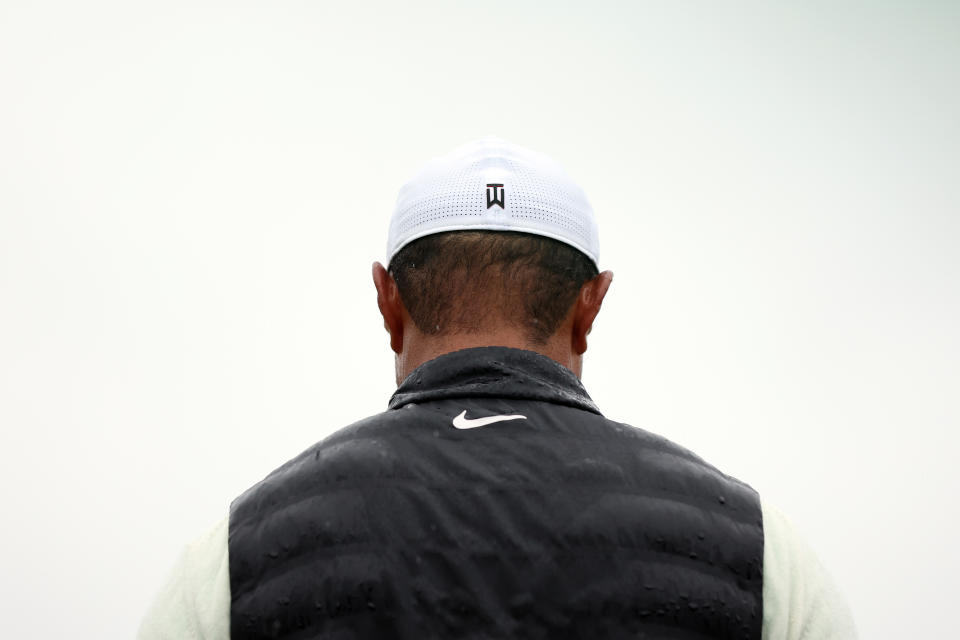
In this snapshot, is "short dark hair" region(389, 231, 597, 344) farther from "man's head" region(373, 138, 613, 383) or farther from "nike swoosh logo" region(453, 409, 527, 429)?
"nike swoosh logo" region(453, 409, 527, 429)

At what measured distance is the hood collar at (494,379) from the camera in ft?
4.46

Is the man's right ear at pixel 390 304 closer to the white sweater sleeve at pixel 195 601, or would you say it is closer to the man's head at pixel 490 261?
the man's head at pixel 490 261

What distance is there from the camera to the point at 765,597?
1.27m

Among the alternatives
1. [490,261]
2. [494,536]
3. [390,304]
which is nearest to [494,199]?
[490,261]

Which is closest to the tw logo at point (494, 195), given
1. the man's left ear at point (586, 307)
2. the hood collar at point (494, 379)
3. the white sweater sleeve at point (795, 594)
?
the man's left ear at point (586, 307)

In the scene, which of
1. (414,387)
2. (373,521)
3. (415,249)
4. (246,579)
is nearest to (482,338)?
(414,387)

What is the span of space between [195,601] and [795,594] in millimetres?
822

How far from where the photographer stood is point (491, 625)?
117 cm

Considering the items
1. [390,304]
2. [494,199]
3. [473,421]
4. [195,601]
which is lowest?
[195,601]

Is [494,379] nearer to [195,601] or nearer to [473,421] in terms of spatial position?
[473,421]

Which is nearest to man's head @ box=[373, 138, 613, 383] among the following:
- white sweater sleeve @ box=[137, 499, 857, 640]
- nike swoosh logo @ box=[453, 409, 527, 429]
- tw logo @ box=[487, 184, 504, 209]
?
tw logo @ box=[487, 184, 504, 209]

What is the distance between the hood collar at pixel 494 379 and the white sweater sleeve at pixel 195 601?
0.34 metres

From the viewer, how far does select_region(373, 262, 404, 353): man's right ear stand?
5.22ft

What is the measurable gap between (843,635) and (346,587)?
0.70 m
